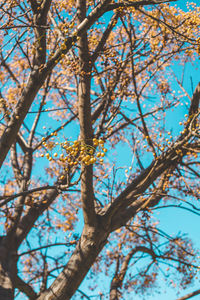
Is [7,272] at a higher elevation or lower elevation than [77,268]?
lower

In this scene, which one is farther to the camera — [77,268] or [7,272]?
[7,272]

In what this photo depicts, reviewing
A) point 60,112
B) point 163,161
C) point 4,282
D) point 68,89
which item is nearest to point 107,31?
point 163,161

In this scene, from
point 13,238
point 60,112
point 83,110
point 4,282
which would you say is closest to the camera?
point 83,110

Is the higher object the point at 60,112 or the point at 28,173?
the point at 60,112

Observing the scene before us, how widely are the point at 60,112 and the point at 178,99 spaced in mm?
5423

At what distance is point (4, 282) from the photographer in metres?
4.70

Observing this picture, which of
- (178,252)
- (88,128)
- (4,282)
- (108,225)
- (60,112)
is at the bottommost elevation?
(4,282)

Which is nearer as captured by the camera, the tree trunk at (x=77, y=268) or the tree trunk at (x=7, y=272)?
the tree trunk at (x=77, y=268)

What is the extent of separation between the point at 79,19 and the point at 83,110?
4.08 feet

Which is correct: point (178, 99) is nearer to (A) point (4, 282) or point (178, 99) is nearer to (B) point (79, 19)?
(B) point (79, 19)

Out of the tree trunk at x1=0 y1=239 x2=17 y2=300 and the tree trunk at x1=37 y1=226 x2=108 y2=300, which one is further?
the tree trunk at x1=0 y1=239 x2=17 y2=300

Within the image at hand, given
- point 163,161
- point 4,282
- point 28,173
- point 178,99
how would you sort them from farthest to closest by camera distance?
1. point 28,173
2. point 178,99
3. point 4,282
4. point 163,161

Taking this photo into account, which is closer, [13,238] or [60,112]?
[13,238]

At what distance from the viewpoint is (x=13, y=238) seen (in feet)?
17.9
